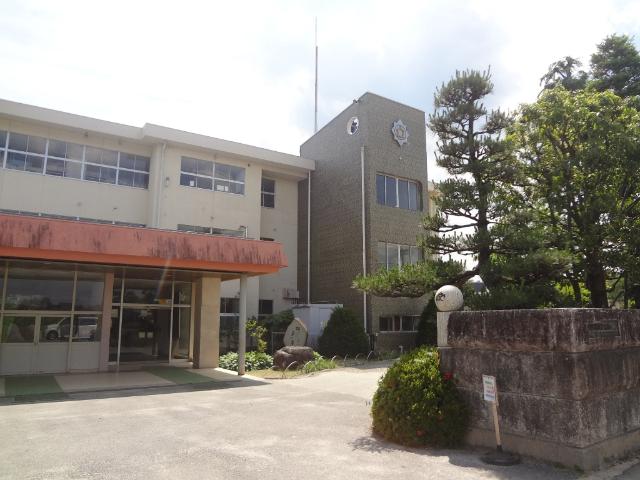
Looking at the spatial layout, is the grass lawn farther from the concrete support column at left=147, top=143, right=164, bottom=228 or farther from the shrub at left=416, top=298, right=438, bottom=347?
the concrete support column at left=147, top=143, right=164, bottom=228

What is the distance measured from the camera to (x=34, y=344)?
583 inches

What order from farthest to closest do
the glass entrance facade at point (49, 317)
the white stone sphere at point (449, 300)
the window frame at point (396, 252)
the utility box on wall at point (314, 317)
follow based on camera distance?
the window frame at point (396, 252) < the utility box on wall at point (314, 317) < the glass entrance facade at point (49, 317) < the white stone sphere at point (449, 300)

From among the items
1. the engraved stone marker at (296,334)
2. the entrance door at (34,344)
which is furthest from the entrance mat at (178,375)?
the engraved stone marker at (296,334)

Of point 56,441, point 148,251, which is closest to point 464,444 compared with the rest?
point 56,441

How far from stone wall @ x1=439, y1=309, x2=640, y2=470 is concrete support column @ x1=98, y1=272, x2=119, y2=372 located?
42.2 ft

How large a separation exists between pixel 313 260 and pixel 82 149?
11975 millimetres

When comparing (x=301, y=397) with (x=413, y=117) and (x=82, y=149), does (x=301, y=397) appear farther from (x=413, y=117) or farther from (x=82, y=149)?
(x=413, y=117)

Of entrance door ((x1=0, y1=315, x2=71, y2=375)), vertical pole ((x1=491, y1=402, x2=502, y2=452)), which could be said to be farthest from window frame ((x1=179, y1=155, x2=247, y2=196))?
vertical pole ((x1=491, y1=402, x2=502, y2=452))

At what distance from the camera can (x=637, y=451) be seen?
21.1ft

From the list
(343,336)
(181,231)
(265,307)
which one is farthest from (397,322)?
(181,231)

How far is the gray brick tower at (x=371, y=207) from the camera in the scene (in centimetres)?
2192

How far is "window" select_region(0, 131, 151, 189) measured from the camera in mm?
18984

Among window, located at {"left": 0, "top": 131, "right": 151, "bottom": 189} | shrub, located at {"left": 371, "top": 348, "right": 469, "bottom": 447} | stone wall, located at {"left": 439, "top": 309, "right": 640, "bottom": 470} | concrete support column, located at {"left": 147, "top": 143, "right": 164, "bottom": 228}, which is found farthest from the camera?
concrete support column, located at {"left": 147, "top": 143, "right": 164, "bottom": 228}

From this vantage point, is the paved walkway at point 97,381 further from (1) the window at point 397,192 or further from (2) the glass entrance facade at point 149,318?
(1) the window at point 397,192
